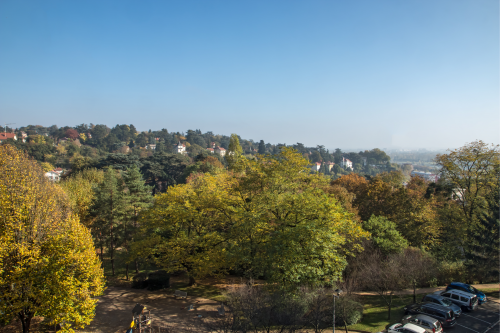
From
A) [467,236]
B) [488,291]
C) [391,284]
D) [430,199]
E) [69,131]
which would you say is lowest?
[488,291]

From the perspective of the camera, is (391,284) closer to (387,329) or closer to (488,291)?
(387,329)

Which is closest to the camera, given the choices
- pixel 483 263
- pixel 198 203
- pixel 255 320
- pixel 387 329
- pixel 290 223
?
pixel 255 320

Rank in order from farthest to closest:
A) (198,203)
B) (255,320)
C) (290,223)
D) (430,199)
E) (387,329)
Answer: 1. (430,199)
2. (198,203)
3. (290,223)
4. (387,329)
5. (255,320)

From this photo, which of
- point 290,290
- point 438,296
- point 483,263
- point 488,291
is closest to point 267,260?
point 290,290

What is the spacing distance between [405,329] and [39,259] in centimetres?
1719

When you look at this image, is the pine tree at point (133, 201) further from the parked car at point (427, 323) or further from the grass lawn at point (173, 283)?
the parked car at point (427, 323)

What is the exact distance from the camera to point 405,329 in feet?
44.2

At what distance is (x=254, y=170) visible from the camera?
65.3 feet

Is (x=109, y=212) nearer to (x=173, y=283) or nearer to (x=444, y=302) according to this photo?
(x=173, y=283)

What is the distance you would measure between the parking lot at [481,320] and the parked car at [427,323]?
128cm

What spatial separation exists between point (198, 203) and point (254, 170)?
4778 mm

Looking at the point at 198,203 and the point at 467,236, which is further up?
the point at 198,203

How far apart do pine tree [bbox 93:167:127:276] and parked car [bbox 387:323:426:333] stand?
Result: 72.9ft

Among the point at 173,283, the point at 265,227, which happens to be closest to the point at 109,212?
the point at 173,283
